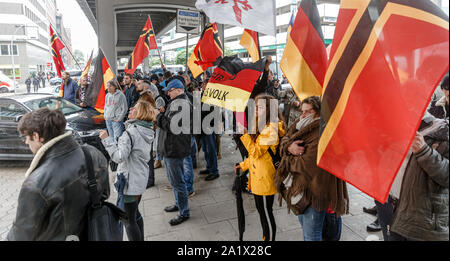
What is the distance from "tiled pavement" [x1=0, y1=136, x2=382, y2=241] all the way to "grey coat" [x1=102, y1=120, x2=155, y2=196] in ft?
3.47

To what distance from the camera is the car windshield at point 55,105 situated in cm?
727

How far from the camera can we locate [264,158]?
3111 mm

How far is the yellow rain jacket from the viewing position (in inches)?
120

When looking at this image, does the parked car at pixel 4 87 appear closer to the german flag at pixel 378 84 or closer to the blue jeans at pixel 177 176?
the blue jeans at pixel 177 176

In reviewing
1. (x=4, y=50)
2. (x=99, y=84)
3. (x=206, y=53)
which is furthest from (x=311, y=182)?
(x=4, y=50)

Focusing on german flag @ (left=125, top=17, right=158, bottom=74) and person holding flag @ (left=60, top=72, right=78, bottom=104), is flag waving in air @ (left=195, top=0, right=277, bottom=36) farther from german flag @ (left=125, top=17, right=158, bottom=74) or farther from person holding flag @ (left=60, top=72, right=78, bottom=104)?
person holding flag @ (left=60, top=72, right=78, bottom=104)

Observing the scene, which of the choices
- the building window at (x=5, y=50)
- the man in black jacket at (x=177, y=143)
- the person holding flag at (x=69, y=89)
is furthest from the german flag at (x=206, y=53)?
the building window at (x=5, y=50)

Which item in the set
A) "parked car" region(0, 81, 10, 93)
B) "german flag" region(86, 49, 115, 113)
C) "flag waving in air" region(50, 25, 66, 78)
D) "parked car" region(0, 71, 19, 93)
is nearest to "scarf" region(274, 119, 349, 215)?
"german flag" region(86, 49, 115, 113)

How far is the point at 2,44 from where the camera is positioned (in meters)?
23.9

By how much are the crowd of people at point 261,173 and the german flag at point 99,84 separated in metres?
1.94

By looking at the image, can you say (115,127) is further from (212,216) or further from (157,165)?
(212,216)
